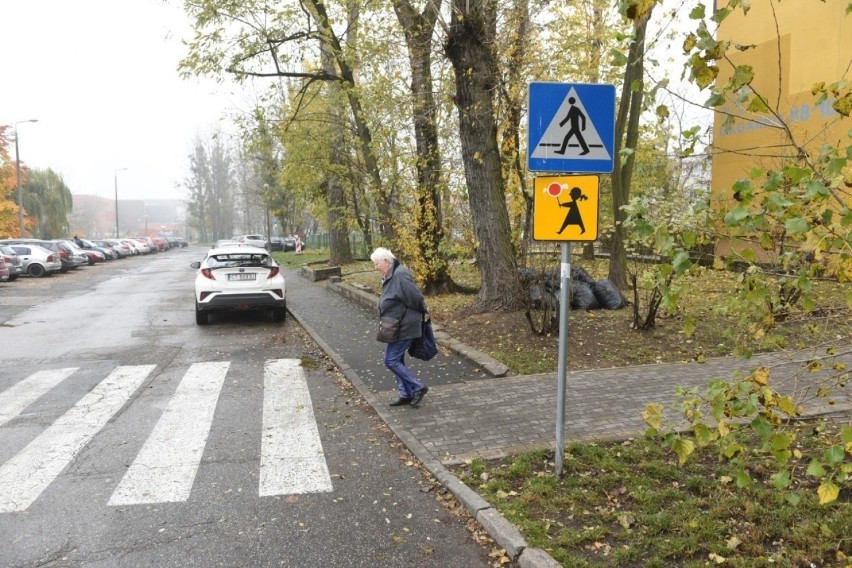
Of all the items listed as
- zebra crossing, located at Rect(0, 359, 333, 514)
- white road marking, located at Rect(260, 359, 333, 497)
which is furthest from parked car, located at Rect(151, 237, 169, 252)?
white road marking, located at Rect(260, 359, 333, 497)

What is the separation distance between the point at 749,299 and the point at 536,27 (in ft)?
28.6

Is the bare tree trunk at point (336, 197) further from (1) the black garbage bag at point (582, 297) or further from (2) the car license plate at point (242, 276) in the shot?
(1) the black garbage bag at point (582, 297)

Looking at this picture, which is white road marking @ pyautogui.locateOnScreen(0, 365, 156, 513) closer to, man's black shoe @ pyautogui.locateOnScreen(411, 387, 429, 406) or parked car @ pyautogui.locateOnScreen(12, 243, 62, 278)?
man's black shoe @ pyautogui.locateOnScreen(411, 387, 429, 406)

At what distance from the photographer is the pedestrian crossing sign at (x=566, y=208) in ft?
13.9

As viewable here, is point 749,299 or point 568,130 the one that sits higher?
point 568,130

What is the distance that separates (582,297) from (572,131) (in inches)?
266

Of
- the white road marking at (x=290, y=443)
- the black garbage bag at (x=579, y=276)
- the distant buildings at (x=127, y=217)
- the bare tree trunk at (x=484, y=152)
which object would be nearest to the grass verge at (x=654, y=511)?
the white road marking at (x=290, y=443)

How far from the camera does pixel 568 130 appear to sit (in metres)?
4.32

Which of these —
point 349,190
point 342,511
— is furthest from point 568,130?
point 349,190

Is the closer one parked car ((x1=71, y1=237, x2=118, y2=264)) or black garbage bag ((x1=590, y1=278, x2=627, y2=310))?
black garbage bag ((x1=590, y1=278, x2=627, y2=310))

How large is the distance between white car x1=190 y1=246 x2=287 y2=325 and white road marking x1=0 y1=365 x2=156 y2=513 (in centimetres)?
405

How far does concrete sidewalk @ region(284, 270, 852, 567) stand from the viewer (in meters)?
4.94

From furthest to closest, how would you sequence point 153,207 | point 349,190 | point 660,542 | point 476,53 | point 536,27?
point 153,207 → point 349,190 → point 536,27 → point 476,53 → point 660,542

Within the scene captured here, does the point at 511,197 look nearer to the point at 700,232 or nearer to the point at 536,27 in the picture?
the point at 536,27
